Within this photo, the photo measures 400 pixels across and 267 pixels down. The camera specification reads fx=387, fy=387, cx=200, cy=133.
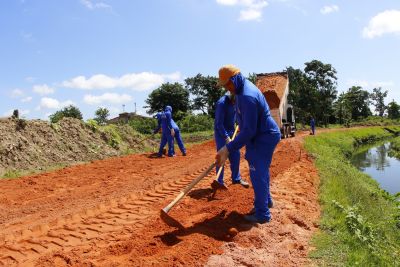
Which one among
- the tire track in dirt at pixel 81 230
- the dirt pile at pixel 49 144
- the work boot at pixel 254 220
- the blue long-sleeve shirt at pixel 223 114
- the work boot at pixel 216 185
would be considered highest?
the blue long-sleeve shirt at pixel 223 114

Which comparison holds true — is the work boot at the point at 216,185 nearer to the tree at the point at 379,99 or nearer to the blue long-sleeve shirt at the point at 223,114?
the blue long-sleeve shirt at the point at 223,114

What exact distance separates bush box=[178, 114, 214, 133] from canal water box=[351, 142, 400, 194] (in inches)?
514

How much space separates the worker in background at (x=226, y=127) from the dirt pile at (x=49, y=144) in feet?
23.5

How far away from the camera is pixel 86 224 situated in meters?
5.12

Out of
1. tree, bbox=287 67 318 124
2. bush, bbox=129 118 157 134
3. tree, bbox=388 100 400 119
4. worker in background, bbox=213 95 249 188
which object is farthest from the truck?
tree, bbox=388 100 400 119

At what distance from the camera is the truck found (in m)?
18.8

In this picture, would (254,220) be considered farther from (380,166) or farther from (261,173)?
(380,166)

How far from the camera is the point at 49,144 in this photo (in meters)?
13.7

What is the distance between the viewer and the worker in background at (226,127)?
643cm

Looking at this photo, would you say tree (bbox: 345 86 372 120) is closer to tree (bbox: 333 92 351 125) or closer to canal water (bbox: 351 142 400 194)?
tree (bbox: 333 92 351 125)

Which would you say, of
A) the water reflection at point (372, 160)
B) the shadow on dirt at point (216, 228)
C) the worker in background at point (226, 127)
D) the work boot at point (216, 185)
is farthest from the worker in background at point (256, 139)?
the water reflection at point (372, 160)

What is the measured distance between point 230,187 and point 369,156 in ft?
70.5

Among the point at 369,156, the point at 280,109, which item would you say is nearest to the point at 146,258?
the point at 280,109

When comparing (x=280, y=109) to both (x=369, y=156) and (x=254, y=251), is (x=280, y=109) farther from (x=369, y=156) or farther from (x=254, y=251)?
(x=254, y=251)
